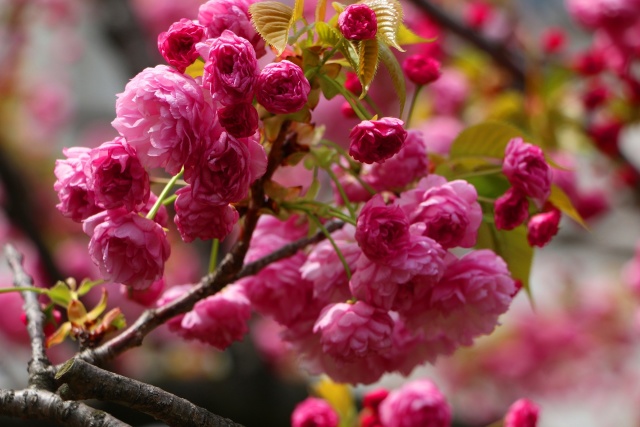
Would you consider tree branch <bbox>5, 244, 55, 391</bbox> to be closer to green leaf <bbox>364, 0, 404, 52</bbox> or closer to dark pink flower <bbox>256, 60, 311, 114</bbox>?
dark pink flower <bbox>256, 60, 311, 114</bbox>

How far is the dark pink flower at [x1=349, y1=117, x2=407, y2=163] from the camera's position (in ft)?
2.32

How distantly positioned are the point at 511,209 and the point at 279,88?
0.27 meters

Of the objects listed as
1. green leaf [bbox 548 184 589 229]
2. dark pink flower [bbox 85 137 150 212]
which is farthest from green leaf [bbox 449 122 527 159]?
dark pink flower [bbox 85 137 150 212]

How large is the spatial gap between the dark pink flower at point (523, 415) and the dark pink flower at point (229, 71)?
51 centimetres

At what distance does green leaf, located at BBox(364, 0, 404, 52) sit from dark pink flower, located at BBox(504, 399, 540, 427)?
0.46 meters

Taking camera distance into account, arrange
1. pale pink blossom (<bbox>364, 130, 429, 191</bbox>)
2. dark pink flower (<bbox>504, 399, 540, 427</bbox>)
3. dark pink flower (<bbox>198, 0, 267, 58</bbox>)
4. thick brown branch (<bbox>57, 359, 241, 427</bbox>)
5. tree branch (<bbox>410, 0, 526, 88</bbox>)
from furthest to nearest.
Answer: tree branch (<bbox>410, 0, 526, 88</bbox>), dark pink flower (<bbox>504, 399, 540, 427</bbox>), pale pink blossom (<bbox>364, 130, 429, 191</bbox>), dark pink flower (<bbox>198, 0, 267, 58</bbox>), thick brown branch (<bbox>57, 359, 241, 427</bbox>)

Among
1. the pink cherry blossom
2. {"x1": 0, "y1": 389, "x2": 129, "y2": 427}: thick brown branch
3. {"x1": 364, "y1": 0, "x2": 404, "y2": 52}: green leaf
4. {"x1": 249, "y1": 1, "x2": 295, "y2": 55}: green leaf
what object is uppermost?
{"x1": 249, "y1": 1, "x2": 295, "y2": 55}: green leaf

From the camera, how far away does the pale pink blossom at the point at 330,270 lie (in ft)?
2.65

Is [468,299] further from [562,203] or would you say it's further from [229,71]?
[229,71]

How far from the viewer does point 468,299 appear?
0.79 m

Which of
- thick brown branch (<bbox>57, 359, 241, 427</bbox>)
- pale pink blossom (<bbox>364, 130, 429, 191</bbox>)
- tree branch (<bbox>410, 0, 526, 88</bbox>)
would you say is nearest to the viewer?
thick brown branch (<bbox>57, 359, 241, 427</bbox>)

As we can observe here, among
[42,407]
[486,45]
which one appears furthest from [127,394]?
[486,45]

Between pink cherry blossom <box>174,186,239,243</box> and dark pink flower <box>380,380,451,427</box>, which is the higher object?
pink cherry blossom <box>174,186,239,243</box>

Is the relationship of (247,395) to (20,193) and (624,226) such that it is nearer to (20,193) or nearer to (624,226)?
(20,193)
